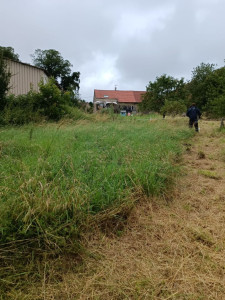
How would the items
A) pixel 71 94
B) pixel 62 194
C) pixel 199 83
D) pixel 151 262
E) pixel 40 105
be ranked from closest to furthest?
pixel 151 262 < pixel 62 194 < pixel 40 105 < pixel 71 94 < pixel 199 83

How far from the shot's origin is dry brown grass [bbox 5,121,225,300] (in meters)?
1.34

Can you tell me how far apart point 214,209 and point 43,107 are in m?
12.2

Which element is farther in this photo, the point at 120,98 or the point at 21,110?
the point at 120,98

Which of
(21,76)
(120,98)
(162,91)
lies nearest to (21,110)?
(21,76)

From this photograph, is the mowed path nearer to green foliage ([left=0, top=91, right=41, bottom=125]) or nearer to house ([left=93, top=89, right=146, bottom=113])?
green foliage ([left=0, top=91, right=41, bottom=125])

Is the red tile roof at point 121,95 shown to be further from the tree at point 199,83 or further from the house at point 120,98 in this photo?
the tree at point 199,83

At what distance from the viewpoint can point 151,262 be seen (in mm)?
1595

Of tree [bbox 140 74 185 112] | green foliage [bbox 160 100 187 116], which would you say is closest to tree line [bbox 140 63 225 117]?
tree [bbox 140 74 185 112]

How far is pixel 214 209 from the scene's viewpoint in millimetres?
2484

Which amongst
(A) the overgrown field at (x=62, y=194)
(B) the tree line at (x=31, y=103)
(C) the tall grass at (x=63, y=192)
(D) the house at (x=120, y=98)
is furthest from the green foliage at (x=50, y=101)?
(D) the house at (x=120, y=98)

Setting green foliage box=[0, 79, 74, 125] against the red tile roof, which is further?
the red tile roof

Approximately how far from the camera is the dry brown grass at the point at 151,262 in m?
1.34

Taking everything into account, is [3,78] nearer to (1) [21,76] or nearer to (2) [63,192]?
(1) [21,76]

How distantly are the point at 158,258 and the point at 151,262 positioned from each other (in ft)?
0.28
